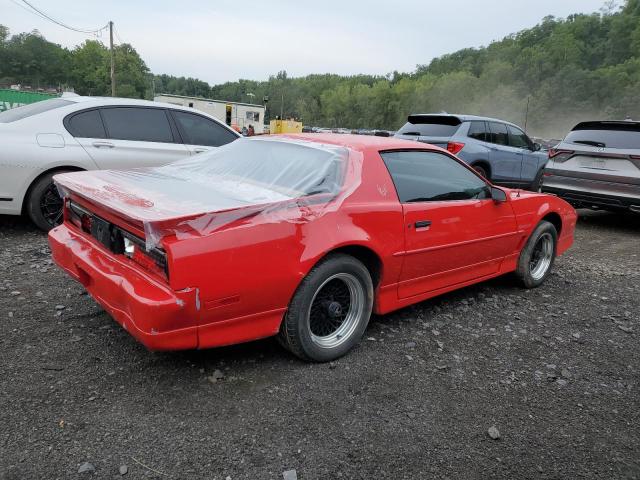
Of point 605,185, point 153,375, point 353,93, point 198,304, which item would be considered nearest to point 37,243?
point 153,375

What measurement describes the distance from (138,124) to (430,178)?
3.73 meters

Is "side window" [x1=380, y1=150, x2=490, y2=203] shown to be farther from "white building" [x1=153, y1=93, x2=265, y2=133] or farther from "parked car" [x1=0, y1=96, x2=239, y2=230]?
"white building" [x1=153, y1=93, x2=265, y2=133]

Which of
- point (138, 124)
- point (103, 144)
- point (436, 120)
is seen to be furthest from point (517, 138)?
point (103, 144)

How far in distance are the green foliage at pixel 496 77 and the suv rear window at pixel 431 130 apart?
51121 mm

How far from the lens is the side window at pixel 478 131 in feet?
27.1

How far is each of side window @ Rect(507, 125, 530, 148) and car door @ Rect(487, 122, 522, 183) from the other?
116 mm

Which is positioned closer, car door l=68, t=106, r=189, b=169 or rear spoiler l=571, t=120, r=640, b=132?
car door l=68, t=106, r=189, b=169

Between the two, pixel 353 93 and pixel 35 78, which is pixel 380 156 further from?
pixel 353 93

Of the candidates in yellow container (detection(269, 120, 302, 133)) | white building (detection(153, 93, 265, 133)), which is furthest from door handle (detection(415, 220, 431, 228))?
white building (detection(153, 93, 265, 133))

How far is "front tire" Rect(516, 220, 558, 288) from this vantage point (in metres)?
4.39

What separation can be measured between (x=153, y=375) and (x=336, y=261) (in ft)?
3.92

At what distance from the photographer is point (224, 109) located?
1671 inches

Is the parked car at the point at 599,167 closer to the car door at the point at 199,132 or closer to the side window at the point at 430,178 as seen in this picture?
the side window at the point at 430,178

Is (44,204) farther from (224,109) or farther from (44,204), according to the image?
(224,109)
